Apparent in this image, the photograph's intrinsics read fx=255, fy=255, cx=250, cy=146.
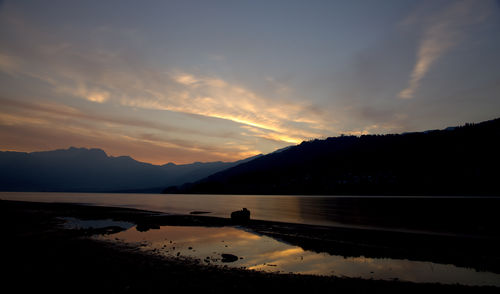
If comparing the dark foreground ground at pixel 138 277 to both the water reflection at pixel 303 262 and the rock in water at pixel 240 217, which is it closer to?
the water reflection at pixel 303 262

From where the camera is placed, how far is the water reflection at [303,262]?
20.2 m

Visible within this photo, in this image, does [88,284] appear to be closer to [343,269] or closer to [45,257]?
[45,257]

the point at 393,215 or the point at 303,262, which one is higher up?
the point at 303,262

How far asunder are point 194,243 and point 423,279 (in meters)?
24.5

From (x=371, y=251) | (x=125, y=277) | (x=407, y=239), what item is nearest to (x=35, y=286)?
(x=125, y=277)

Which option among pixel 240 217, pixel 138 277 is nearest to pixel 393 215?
pixel 240 217

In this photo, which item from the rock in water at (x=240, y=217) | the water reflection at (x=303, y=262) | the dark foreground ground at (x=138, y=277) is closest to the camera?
the dark foreground ground at (x=138, y=277)

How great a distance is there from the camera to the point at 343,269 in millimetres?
22000

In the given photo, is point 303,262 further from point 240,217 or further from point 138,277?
point 240,217

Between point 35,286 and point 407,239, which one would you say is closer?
point 35,286

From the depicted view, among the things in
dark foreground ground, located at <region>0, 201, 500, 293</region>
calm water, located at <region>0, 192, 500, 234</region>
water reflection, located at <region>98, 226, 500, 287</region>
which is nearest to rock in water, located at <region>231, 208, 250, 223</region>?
calm water, located at <region>0, 192, 500, 234</region>

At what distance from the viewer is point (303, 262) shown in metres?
24.2

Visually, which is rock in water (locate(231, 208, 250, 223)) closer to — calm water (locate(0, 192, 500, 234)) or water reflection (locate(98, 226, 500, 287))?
calm water (locate(0, 192, 500, 234))

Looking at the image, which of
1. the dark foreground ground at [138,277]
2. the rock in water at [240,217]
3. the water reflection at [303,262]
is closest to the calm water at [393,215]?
the rock in water at [240,217]
